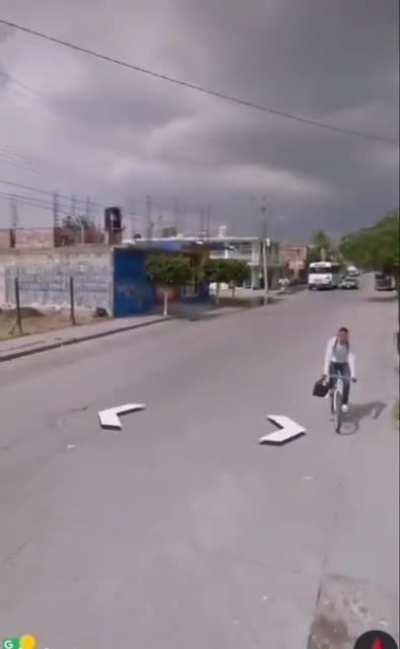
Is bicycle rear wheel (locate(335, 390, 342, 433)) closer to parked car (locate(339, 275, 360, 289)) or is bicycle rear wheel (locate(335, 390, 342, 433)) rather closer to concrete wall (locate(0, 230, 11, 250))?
parked car (locate(339, 275, 360, 289))

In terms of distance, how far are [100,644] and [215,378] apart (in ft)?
19.0

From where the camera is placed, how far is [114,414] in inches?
219

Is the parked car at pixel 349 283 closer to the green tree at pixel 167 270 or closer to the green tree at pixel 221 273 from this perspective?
the green tree at pixel 167 270

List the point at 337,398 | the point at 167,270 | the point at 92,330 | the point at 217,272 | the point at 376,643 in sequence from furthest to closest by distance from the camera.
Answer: the point at 217,272, the point at 167,270, the point at 92,330, the point at 337,398, the point at 376,643

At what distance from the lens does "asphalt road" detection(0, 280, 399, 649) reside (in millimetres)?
2129

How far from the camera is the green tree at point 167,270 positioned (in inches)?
675

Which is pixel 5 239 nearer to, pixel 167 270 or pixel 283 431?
pixel 283 431

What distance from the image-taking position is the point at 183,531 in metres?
3.26

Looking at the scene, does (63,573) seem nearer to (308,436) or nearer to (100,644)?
(100,644)

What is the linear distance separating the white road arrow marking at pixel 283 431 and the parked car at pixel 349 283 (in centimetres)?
177

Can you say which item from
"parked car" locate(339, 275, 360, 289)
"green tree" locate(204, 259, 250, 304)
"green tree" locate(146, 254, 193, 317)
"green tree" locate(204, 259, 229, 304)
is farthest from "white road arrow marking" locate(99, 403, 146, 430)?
"green tree" locate(204, 259, 229, 304)

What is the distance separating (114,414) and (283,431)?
1702 millimetres

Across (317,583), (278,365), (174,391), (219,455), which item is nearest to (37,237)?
(317,583)

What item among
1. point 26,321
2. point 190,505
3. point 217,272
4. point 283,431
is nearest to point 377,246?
point 190,505
